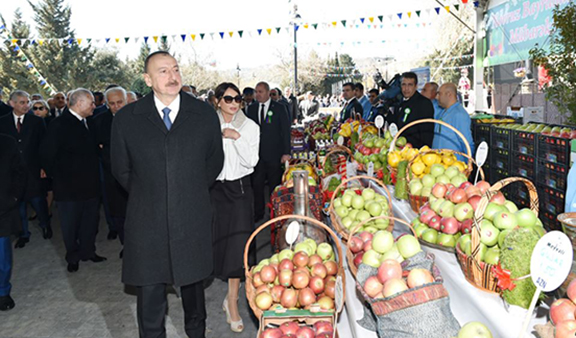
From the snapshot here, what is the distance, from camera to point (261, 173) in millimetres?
7156

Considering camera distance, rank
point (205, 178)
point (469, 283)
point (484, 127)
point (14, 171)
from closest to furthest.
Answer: point (469, 283) → point (205, 178) → point (14, 171) → point (484, 127)

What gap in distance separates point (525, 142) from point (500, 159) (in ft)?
2.52

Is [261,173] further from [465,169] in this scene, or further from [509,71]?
[509,71]

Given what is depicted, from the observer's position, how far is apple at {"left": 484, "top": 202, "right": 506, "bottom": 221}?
2336 millimetres

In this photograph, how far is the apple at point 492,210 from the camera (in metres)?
2.34

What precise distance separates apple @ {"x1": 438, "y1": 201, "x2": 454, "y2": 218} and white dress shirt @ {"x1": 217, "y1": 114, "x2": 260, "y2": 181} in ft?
5.20

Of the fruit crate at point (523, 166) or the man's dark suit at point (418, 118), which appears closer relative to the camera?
the fruit crate at point (523, 166)

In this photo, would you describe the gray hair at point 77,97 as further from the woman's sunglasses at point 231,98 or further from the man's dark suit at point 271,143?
the man's dark suit at point 271,143

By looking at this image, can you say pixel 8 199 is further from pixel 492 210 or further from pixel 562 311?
pixel 562 311

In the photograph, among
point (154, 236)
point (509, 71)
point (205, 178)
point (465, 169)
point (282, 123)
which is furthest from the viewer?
point (509, 71)

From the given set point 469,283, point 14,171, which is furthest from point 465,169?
point 14,171

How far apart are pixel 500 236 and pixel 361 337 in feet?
2.73

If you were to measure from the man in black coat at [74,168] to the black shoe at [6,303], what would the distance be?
3.03 feet

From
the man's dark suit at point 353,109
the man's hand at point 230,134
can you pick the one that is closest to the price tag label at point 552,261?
the man's hand at point 230,134
